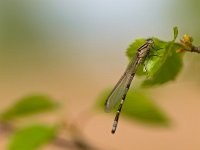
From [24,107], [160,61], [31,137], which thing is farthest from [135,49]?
[24,107]

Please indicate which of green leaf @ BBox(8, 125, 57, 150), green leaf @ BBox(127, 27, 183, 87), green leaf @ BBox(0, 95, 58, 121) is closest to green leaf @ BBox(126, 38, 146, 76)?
green leaf @ BBox(127, 27, 183, 87)

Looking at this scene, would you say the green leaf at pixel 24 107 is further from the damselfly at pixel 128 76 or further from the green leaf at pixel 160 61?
the green leaf at pixel 160 61

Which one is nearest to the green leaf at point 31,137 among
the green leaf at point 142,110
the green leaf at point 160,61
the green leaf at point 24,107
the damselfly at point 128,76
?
the green leaf at point 24,107

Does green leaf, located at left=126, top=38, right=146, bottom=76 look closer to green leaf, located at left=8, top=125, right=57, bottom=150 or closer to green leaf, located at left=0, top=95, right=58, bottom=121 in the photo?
green leaf, located at left=8, top=125, right=57, bottom=150

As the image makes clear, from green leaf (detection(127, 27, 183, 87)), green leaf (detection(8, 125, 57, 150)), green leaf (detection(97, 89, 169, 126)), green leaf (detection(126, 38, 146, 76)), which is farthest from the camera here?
green leaf (detection(97, 89, 169, 126))

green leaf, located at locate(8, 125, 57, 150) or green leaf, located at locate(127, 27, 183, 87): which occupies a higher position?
green leaf, located at locate(127, 27, 183, 87)

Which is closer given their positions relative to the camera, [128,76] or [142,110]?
[128,76]

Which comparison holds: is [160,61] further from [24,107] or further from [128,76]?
[24,107]

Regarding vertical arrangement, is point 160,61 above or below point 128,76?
above
